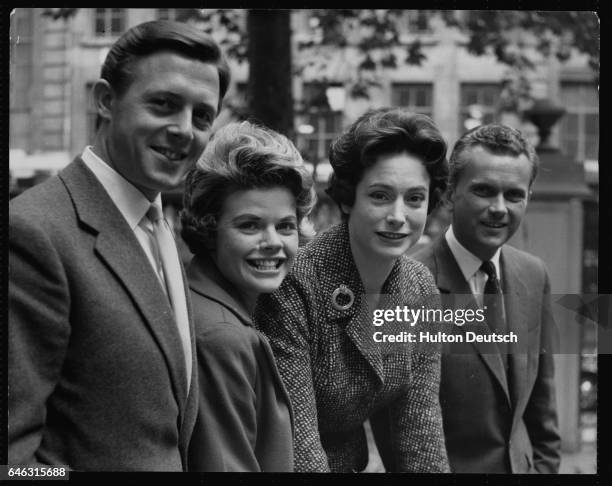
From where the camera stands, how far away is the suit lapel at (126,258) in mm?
2607

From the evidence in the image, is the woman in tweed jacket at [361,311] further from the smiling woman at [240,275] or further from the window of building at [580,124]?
the window of building at [580,124]

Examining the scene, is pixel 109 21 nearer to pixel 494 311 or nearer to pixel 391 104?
pixel 391 104

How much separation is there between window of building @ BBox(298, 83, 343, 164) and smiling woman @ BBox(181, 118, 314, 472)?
51 centimetres

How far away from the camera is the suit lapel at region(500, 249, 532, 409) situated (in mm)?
3678

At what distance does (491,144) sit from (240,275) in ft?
3.56

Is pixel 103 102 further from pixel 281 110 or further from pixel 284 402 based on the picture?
pixel 281 110

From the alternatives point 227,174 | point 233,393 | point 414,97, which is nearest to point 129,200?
point 227,174

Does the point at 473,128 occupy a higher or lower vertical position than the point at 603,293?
higher

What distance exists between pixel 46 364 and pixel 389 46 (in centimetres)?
424

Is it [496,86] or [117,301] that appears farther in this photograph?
[496,86]

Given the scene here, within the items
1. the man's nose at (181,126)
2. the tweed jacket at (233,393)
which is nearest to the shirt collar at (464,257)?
the tweed jacket at (233,393)

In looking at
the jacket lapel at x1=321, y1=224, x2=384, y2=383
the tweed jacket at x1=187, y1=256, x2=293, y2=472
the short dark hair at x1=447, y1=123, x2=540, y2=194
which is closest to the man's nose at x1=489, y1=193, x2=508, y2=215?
the short dark hair at x1=447, y1=123, x2=540, y2=194

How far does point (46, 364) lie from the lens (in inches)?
97.9
